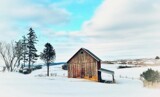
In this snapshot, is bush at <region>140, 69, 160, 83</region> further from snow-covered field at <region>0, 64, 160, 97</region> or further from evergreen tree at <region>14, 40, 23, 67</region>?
evergreen tree at <region>14, 40, 23, 67</region>

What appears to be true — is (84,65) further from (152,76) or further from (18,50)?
(18,50)

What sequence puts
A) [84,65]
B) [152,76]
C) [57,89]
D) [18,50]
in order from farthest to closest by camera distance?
[18,50] → [84,65] → [152,76] → [57,89]

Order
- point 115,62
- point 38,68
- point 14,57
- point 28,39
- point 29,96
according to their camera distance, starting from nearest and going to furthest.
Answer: point 29,96 → point 14,57 → point 28,39 → point 38,68 → point 115,62

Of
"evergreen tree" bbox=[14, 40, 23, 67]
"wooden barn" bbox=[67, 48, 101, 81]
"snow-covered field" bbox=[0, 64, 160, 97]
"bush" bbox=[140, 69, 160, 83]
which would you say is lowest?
"snow-covered field" bbox=[0, 64, 160, 97]

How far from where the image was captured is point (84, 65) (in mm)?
48906

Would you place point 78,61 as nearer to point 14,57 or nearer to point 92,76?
point 92,76

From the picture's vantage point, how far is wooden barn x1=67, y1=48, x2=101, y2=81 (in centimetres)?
4753

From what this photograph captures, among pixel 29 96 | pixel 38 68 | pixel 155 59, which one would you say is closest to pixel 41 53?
pixel 38 68

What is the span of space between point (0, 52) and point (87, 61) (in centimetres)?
2536

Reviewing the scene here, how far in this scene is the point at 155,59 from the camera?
59.1 m

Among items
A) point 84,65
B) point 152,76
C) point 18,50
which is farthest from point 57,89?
point 18,50

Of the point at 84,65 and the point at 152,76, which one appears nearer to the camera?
the point at 152,76

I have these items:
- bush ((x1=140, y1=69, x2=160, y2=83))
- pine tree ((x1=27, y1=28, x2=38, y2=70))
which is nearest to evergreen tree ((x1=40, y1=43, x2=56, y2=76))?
pine tree ((x1=27, y1=28, x2=38, y2=70))

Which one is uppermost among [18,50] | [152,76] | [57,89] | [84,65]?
[18,50]
